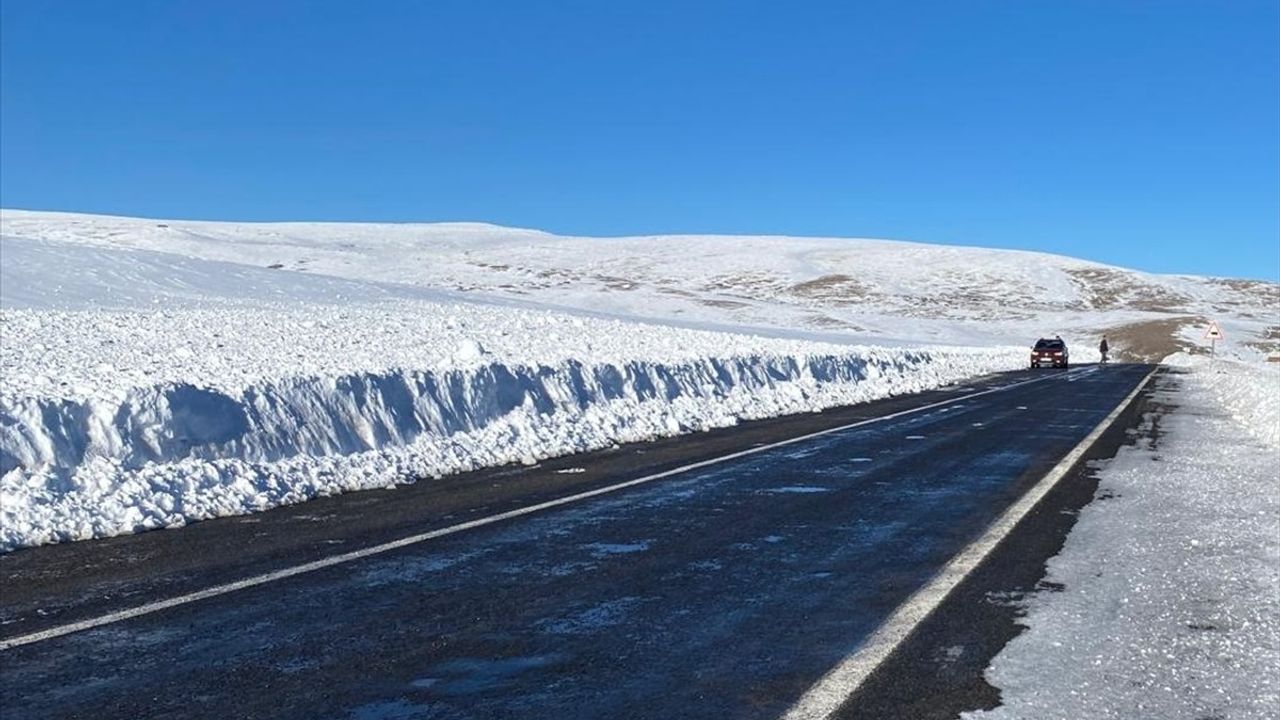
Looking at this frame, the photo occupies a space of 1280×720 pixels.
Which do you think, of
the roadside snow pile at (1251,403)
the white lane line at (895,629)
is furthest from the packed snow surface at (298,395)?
the roadside snow pile at (1251,403)

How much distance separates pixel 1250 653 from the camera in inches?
216

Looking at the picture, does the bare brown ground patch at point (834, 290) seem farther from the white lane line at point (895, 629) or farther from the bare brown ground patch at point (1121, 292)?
the white lane line at point (895, 629)

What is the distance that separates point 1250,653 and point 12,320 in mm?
22697

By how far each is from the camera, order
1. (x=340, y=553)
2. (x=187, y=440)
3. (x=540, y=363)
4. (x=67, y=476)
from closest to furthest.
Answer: (x=340, y=553) < (x=67, y=476) < (x=187, y=440) < (x=540, y=363)

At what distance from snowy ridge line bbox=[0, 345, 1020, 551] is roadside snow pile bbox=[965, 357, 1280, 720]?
6.68 m

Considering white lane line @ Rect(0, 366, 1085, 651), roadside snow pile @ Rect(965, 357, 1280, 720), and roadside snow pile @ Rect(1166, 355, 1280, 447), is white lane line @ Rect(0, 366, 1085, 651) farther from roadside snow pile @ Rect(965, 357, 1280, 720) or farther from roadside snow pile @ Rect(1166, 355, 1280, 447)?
roadside snow pile @ Rect(1166, 355, 1280, 447)

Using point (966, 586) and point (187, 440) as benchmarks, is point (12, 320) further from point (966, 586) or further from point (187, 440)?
point (966, 586)

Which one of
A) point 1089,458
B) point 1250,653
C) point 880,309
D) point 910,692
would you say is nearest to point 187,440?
point 910,692

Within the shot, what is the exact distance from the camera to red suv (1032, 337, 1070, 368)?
47.2 m

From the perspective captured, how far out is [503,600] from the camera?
21.1 ft

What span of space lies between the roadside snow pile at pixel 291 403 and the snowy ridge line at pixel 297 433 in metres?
0.03

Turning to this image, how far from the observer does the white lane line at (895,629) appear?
470 cm

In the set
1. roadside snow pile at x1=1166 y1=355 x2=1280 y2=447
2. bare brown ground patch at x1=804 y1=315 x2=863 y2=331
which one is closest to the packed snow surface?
roadside snow pile at x1=1166 y1=355 x2=1280 y2=447

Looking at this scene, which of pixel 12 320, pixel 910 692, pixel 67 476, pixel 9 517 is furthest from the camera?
pixel 12 320
